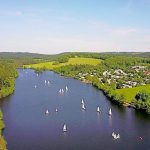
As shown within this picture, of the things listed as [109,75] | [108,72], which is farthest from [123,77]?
[108,72]

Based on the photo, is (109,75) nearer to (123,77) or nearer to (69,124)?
(123,77)

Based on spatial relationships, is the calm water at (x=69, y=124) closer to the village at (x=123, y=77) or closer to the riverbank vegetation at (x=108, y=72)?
the riverbank vegetation at (x=108, y=72)

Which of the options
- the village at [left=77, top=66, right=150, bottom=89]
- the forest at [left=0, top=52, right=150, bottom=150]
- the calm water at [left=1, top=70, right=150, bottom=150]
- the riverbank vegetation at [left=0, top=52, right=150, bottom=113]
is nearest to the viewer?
the calm water at [left=1, top=70, right=150, bottom=150]

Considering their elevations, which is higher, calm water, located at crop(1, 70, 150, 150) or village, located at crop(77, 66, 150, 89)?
village, located at crop(77, 66, 150, 89)

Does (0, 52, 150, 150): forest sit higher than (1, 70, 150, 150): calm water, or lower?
higher

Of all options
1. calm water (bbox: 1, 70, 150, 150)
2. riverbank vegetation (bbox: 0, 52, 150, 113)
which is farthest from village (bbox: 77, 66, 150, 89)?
calm water (bbox: 1, 70, 150, 150)

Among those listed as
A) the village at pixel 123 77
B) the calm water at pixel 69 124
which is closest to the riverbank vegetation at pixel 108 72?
the village at pixel 123 77

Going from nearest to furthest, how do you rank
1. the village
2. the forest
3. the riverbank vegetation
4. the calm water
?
1. the calm water
2. the forest
3. the riverbank vegetation
4. the village

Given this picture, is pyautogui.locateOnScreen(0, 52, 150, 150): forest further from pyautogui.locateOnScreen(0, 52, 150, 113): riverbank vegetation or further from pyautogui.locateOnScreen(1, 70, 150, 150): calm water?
pyautogui.locateOnScreen(1, 70, 150, 150): calm water

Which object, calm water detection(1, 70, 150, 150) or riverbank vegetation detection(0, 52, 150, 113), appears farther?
riverbank vegetation detection(0, 52, 150, 113)

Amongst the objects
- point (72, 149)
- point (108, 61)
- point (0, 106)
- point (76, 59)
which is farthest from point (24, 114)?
point (76, 59)
